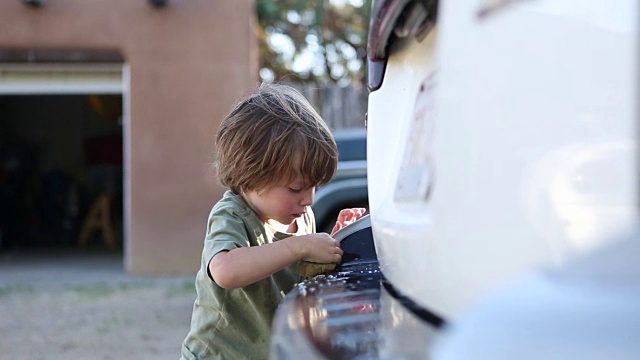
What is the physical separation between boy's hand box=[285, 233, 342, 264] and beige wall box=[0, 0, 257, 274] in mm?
8649

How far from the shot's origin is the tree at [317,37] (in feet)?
58.9

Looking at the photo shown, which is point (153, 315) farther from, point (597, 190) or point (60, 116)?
point (60, 116)

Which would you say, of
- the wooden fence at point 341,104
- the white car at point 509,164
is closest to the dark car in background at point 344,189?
the white car at point 509,164

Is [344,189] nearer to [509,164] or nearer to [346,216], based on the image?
[346,216]

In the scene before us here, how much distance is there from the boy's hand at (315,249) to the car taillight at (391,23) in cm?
45

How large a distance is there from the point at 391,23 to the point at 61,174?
51.5ft

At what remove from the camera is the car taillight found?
1.65 m

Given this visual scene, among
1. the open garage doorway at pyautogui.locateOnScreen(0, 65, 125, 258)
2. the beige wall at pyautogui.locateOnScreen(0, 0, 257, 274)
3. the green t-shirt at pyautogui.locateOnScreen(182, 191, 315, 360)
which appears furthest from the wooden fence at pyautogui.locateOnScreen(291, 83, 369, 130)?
the green t-shirt at pyautogui.locateOnScreen(182, 191, 315, 360)

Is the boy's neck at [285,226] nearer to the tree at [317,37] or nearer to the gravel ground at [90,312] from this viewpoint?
the gravel ground at [90,312]

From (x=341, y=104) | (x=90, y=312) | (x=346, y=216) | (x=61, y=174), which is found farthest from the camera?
(x=61, y=174)

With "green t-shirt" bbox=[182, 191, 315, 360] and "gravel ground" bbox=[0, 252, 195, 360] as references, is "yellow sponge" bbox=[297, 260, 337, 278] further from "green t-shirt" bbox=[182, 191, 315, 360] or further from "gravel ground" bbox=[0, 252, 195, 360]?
"gravel ground" bbox=[0, 252, 195, 360]

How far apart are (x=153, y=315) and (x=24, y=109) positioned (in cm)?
1026

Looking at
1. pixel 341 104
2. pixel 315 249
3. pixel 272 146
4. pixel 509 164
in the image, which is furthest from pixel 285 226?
pixel 341 104

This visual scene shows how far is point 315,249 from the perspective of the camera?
2.24 metres
